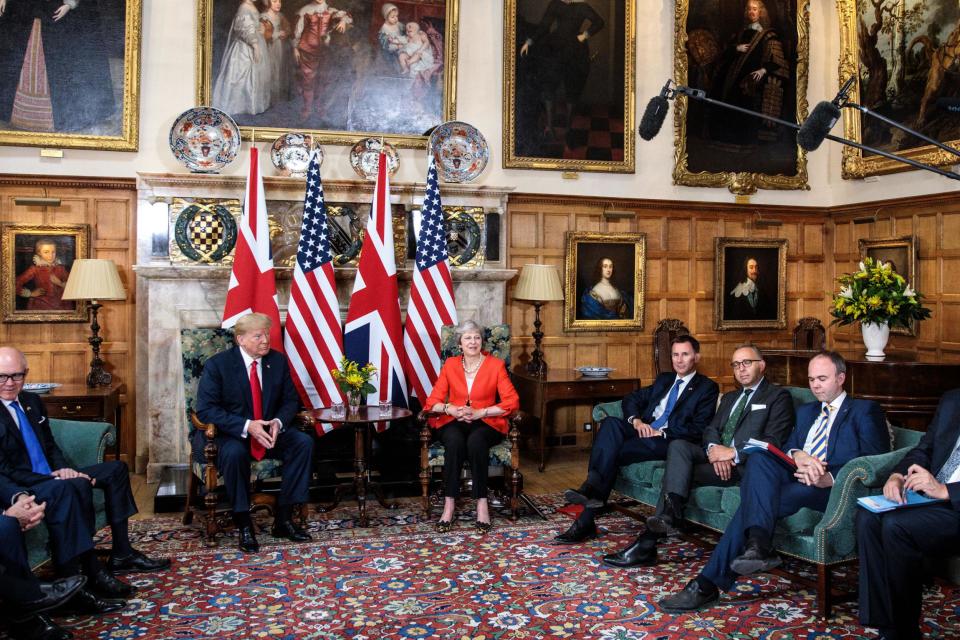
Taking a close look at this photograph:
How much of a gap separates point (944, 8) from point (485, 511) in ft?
20.5

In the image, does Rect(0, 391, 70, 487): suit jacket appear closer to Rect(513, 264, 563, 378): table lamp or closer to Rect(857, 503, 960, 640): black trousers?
Rect(857, 503, 960, 640): black trousers

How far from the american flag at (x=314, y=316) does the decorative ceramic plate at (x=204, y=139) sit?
0.91 meters

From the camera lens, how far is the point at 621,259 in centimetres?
884

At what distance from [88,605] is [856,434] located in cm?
416

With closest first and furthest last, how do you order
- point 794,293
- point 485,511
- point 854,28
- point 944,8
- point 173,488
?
1. point 485,511
2. point 173,488
3. point 944,8
4. point 854,28
5. point 794,293

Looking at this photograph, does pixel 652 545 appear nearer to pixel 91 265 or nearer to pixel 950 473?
pixel 950 473

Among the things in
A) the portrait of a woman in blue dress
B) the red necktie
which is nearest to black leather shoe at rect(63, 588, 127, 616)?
the red necktie

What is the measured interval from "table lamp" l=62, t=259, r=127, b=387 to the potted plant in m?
6.36

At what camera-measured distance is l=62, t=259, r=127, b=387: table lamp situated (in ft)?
22.8

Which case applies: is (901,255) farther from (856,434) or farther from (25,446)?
(25,446)

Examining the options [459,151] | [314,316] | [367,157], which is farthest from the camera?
[459,151]

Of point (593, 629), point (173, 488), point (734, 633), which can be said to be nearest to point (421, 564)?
point (593, 629)

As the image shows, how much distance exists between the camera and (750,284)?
9.27m

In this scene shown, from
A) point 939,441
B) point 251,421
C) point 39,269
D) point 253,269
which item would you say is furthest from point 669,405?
point 39,269
